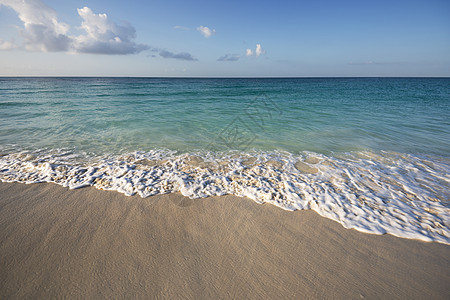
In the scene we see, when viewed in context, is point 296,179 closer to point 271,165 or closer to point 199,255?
point 271,165

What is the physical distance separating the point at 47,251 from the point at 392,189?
6.40m

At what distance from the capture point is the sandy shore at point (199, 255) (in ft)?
7.01

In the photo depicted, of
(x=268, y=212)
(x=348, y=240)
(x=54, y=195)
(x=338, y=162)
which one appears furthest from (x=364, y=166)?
(x=54, y=195)

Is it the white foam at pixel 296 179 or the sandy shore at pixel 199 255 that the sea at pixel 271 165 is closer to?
the white foam at pixel 296 179

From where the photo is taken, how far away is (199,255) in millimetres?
2520

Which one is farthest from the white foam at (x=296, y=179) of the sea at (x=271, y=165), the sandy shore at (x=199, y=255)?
the sandy shore at (x=199, y=255)

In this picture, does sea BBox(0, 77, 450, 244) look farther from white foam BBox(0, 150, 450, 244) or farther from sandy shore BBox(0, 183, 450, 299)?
sandy shore BBox(0, 183, 450, 299)

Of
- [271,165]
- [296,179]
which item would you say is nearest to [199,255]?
[296,179]

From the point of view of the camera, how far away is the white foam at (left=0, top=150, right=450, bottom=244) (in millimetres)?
3250

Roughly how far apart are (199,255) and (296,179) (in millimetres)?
2830

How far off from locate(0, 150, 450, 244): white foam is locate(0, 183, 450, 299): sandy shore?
34cm

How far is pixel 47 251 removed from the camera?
99.9 inches

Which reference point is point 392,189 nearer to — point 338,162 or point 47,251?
point 338,162

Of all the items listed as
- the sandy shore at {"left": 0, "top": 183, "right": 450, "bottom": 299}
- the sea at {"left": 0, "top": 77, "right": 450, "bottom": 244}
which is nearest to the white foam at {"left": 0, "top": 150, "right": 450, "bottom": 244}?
the sea at {"left": 0, "top": 77, "right": 450, "bottom": 244}
